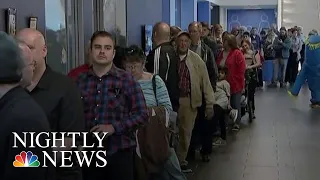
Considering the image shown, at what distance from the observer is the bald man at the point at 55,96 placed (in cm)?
276

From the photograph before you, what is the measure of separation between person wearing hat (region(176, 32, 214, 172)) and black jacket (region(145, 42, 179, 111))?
19cm

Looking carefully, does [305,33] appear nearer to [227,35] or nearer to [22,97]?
[227,35]

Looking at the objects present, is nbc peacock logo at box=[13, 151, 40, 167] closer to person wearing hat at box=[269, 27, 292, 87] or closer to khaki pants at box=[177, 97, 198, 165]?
khaki pants at box=[177, 97, 198, 165]

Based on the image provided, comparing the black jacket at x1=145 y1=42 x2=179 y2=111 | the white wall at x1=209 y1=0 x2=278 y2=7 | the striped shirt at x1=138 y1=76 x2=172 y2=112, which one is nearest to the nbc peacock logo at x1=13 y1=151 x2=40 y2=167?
the striped shirt at x1=138 y1=76 x2=172 y2=112

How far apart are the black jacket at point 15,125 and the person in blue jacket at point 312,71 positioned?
9611 mm

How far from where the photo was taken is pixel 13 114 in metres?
2.01

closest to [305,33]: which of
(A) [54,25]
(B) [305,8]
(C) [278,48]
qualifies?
(B) [305,8]

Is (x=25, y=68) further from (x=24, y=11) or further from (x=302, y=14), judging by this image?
(x=302, y=14)

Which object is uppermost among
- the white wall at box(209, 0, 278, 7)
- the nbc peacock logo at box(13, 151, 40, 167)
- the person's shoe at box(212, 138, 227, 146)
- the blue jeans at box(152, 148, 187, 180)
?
the white wall at box(209, 0, 278, 7)

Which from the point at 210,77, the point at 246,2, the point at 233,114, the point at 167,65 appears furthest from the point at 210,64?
the point at 246,2

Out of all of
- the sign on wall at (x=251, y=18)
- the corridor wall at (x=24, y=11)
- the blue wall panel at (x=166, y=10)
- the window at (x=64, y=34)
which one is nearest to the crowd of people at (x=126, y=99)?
the corridor wall at (x=24, y=11)

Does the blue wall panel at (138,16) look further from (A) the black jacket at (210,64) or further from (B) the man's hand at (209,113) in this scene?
(B) the man's hand at (209,113)

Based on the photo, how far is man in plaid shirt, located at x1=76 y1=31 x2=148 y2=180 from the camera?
334cm

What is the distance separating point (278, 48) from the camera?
15.4m
